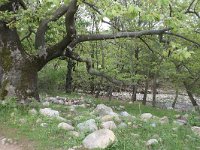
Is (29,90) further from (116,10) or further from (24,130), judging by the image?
(116,10)

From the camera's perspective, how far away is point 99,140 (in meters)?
7.66

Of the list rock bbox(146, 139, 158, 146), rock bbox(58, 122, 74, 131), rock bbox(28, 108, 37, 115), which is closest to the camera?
rock bbox(146, 139, 158, 146)

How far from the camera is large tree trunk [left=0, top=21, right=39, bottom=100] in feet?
38.5

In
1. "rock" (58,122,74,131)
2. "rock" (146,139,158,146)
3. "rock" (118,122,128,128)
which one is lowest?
"rock" (146,139,158,146)

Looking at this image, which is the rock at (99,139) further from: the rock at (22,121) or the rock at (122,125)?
the rock at (22,121)

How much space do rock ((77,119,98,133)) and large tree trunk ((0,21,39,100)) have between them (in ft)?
11.8

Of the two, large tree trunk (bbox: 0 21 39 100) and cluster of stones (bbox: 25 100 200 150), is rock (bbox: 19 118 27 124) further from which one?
large tree trunk (bbox: 0 21 39 100)

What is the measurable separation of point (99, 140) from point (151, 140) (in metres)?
1.33

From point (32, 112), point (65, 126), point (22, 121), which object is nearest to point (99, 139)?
point (65, 126)

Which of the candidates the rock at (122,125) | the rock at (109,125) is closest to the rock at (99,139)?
the rock at (109,125)

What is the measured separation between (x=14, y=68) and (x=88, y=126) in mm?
4375

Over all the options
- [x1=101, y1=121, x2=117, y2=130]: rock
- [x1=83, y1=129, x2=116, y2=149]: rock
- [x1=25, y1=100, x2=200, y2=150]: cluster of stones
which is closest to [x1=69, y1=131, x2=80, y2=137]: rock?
[x1=25, y1=100, x2=200, y2=150]: cluster of stones

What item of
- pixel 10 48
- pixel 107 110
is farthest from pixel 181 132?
pixel 10 48

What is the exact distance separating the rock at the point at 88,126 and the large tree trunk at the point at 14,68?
141 inches
